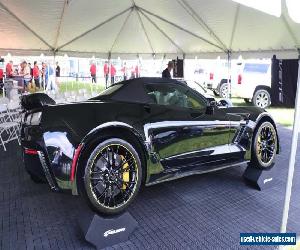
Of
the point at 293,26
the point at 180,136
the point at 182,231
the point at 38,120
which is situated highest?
the point at 293,26

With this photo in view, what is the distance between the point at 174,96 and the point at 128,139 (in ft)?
3.64

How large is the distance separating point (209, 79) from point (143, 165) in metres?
17.7

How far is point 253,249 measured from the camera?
10.5 ft

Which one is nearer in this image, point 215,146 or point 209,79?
point 215,146

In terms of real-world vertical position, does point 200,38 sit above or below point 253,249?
above

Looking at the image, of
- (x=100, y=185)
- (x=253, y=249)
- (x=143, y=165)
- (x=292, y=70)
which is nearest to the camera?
(x=253, y=249)

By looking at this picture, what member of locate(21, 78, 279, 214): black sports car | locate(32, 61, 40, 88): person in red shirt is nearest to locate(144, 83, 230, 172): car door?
locate(21, 78, 279, 214): black sports car

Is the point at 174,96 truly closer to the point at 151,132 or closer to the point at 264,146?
the point at 151,132

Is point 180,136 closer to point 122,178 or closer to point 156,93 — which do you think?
point 156,93

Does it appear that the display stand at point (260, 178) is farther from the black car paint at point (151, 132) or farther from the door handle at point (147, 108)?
the door handle at point (147, 108)

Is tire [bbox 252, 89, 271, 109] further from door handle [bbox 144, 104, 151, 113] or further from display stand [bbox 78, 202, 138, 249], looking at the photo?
display stand [bbox 78, 202, 138, 249]

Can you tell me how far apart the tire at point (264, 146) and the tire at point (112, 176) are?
7.11 feet

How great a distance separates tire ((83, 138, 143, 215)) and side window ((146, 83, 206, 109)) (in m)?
0.90

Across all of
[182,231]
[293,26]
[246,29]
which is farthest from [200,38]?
[182,231]
